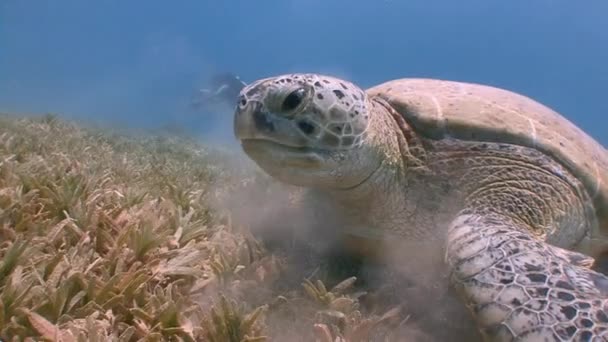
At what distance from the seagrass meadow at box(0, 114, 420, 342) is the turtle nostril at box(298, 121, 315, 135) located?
0.76 metres

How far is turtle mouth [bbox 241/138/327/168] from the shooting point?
2.36 m

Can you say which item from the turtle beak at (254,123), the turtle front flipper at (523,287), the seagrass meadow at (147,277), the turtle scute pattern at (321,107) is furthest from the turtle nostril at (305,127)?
the turtle front flipper at (523,287)

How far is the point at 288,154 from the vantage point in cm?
237

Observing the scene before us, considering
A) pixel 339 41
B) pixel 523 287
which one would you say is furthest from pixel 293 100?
pixel 339 41

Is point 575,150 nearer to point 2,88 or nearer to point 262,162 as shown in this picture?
point 262,162

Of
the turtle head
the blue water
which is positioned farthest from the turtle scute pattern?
the blue water

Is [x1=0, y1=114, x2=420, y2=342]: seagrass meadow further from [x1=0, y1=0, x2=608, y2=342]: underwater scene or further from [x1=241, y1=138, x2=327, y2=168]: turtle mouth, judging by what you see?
[x1=241, y1=138, x2=327, y2=168]: turtle mouth

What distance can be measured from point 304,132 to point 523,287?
4.07 ft

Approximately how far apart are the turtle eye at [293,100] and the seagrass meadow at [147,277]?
836 mm

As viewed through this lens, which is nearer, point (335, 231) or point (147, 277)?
point (147, 277)

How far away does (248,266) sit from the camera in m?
2.46

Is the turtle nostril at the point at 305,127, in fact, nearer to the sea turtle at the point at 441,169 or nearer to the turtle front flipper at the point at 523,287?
the sea turtle at the point at 441,169

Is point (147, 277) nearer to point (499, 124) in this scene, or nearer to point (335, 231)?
point (335, 231)

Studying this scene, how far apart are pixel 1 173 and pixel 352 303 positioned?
2227 millimetres
